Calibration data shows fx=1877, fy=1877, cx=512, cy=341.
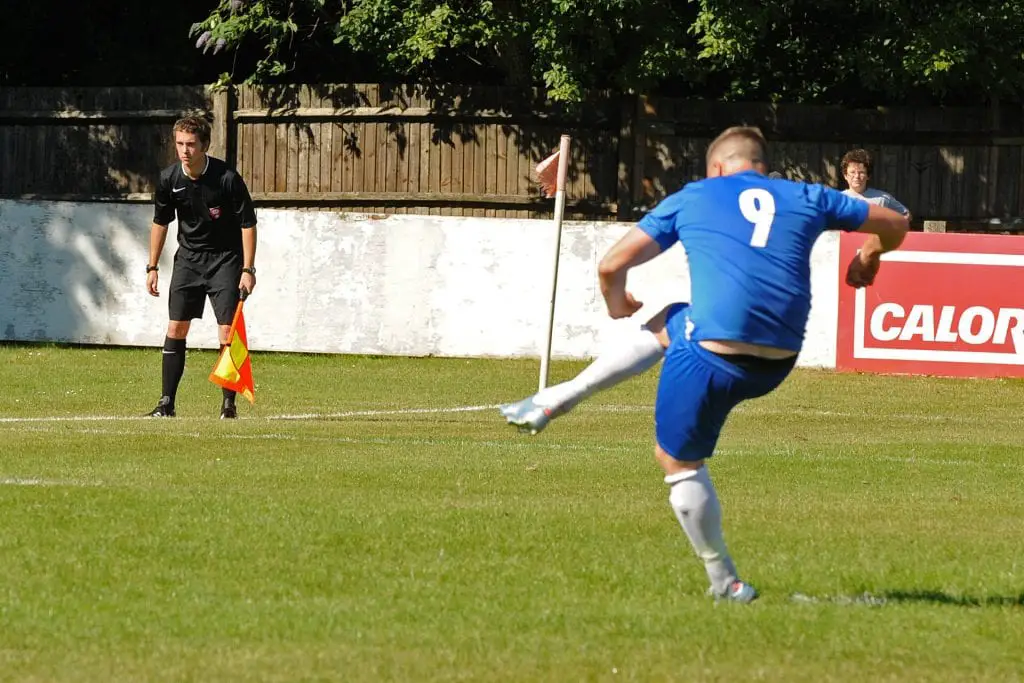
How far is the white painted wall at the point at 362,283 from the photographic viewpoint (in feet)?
61.6

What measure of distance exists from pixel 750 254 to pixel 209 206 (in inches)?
297

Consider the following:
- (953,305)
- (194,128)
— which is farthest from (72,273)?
(953,305)

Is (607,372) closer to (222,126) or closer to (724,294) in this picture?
(724,294)

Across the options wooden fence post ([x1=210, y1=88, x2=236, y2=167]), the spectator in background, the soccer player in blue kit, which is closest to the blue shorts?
the soccer player in blue kit

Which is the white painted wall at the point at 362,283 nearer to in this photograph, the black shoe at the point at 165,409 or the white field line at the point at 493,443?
the black shoe at the point at 165,409

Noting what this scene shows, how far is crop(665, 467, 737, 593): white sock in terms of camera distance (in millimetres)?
6316

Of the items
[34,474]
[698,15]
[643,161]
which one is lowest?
[34,474]

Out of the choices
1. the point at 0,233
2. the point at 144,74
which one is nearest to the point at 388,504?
the point at 0,233

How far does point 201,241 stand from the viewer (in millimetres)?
13227

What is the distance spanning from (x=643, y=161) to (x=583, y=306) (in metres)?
5.64

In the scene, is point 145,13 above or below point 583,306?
above

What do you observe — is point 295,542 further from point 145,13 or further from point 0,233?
point 145,13

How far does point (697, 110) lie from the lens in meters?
23.9

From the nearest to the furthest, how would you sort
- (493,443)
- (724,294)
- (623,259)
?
(724,294), (623,259), (493,443)
